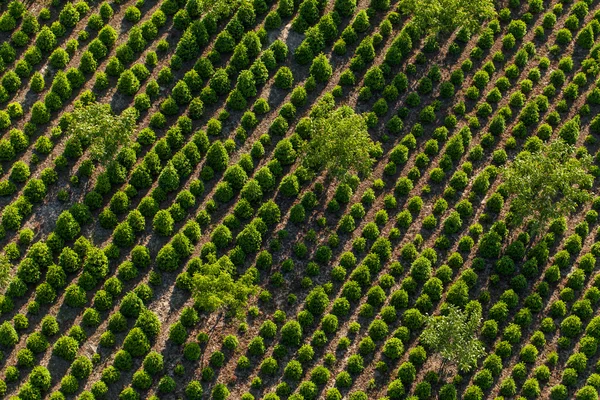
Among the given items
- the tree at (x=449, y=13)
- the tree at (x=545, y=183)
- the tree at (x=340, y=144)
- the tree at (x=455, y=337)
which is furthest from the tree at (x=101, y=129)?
the tree at (x=545, y=183)

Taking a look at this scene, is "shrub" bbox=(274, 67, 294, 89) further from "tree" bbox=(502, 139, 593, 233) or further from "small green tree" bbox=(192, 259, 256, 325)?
"tree" bbox=(502, 139, 593, 233)

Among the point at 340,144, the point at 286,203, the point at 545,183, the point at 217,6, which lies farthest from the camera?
the point at 217,6

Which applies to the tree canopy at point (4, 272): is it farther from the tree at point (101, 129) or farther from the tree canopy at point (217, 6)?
the tree canopy at point (217, 6)

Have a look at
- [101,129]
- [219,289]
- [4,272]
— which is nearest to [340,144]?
[219,289]

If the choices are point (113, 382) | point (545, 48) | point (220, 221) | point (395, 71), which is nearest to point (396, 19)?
point (395, 71)

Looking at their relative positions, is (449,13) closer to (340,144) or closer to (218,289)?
(340,144)
